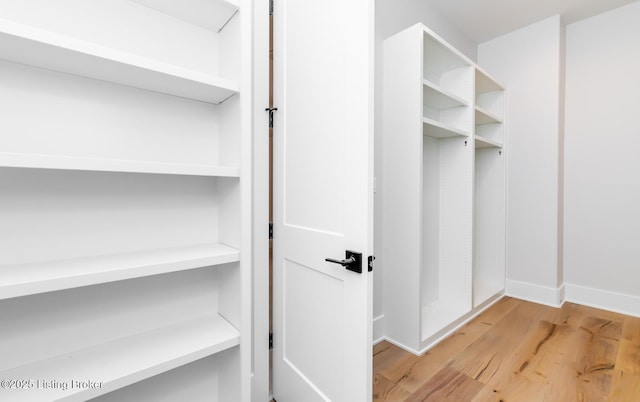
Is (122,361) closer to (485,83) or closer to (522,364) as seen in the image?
(522,364)

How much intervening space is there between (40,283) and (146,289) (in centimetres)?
43

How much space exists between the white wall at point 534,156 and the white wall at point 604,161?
200 mm

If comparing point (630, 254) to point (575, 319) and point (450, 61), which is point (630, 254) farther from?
point (450, 61)

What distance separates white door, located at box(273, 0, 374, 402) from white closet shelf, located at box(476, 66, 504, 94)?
6.24 ft

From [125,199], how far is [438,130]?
2.12 meters

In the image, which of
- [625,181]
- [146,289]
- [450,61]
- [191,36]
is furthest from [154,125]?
[625,181]

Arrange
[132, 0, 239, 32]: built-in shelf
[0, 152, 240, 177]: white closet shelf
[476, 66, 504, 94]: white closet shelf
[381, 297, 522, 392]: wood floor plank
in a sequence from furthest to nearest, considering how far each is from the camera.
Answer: [476, 66, 504, 94]: white closet shelf
[381, 297, 522, 392]: wood floor plank
[132, 0, 239, 32]: built-in shelf
[0, 152, 240, 177]: white closet shelf

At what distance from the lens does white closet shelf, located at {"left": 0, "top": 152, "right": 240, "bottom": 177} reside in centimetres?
80

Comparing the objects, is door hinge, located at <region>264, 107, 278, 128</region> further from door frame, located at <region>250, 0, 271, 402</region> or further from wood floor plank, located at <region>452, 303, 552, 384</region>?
wood floor plank, located at <region>452, 303, 552, 384</region>

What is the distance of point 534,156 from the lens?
2.91 metres

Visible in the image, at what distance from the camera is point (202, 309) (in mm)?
1368

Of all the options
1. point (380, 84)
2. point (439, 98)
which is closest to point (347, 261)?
point (380, 84)

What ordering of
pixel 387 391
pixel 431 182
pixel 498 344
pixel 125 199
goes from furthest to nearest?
pixel 431 182 → pixel 498 344 → pixel 387 391 → pixel 125 199

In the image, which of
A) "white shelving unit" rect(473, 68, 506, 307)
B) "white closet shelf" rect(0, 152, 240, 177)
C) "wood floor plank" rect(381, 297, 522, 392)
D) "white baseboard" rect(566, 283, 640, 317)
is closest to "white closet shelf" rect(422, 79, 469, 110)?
"white shelving unit" rect(473, 68, 506, 307)
